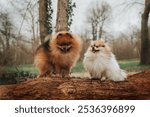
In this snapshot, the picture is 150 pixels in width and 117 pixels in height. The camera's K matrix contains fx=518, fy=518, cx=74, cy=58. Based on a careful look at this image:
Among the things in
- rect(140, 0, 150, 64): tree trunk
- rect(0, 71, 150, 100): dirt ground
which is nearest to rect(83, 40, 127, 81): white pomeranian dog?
rect(0, 71, 150, 100): dirt ground

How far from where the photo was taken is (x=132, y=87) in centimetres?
421

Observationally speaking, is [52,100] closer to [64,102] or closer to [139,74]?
[64,102]

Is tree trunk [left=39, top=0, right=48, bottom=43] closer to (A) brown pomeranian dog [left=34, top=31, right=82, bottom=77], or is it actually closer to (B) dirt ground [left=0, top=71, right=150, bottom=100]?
(A) brown pomeranian dog [left=34, top=31, right=82, bottom=77]

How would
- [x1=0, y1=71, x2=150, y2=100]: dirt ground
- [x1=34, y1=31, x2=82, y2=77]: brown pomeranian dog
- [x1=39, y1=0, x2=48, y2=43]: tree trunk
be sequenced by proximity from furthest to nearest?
[x1=39, y1=0, x2=48, y2=43]: tree trunk, [x1=34, y1=31, x2=82, y2=77]: brown pomeranian dog, [x1=0, y1=71, x2=150, y2=100]: dirt ground

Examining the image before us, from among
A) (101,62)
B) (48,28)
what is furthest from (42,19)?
(101,62)

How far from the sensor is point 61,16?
4371 mm

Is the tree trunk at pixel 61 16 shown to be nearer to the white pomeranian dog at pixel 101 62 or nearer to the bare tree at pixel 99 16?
the bare tree at pixel 99 16

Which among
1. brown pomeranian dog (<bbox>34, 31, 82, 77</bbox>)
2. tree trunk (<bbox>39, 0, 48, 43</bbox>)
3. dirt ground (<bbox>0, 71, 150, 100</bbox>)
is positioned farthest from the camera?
tree trunk (<bbox>39, 0, 48, 43</bbox>)

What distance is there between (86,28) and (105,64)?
39 centimetres

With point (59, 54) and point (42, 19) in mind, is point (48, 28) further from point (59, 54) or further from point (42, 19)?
point (59, 54)

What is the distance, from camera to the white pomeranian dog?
13.7ft

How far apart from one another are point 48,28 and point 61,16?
153 mm

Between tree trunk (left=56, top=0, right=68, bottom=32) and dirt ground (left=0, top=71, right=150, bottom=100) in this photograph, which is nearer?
dirt ground (left=0, top=71, right=150, bottom=100)

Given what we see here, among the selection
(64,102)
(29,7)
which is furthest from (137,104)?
(29,7)
